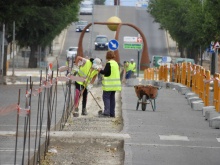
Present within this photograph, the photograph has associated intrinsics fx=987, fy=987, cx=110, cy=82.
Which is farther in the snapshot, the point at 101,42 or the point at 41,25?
the point at 101,42

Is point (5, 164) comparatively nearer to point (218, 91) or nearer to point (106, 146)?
point (106, 146)

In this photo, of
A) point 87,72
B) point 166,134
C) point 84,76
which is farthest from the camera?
point 87,72

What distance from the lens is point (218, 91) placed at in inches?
962

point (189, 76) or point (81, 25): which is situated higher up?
point (81, 25)

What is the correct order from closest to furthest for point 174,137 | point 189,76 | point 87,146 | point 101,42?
1. point 87,146
2. point 174,137
3. point 189,76
4. point 101,42

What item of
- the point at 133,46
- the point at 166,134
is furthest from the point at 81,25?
the point at 166,134

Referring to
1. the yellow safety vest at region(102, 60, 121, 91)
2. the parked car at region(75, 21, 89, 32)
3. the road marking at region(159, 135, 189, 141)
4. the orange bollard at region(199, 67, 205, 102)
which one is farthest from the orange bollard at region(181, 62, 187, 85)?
the parked car at region(75, 21, 89, 32)

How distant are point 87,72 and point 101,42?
73.4 m

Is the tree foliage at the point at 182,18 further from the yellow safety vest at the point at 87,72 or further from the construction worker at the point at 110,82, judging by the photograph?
the construction worker at the point at 110,82

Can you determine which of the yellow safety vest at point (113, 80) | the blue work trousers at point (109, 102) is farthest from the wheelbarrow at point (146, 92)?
the yellow safety vest at point (113, 80)

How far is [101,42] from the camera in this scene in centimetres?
9869

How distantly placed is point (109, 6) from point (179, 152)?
10837 centimetres

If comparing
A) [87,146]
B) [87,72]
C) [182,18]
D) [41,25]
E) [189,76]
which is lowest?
[87,146]

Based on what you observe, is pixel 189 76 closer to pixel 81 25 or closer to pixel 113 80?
pixel 113 80
